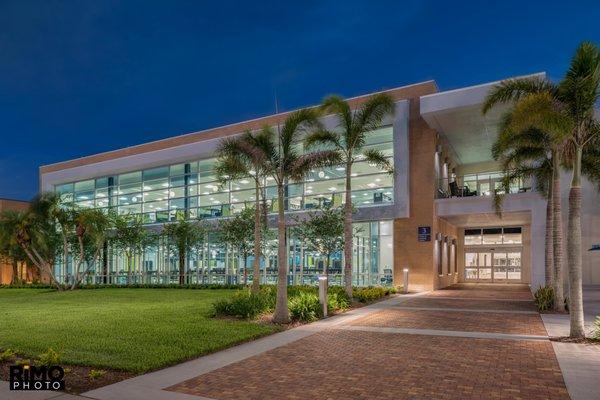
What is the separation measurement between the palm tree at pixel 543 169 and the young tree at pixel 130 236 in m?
24.6

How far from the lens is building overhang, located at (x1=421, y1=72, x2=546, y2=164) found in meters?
24.3

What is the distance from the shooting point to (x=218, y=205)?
116 ft

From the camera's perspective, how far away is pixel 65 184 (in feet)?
149

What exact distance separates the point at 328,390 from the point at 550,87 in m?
9.55

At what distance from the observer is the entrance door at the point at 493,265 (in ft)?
125

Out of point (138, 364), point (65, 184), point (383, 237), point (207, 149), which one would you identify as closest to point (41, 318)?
point (138, 364)

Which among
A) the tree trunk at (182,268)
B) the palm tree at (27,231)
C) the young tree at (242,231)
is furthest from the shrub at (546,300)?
the palm tree at (27,231)

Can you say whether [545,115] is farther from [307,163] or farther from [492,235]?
[492,235]

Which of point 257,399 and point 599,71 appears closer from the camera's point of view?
point 257,399

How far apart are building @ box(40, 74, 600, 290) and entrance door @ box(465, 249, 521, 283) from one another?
0.25ft

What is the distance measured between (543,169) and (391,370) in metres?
14.4

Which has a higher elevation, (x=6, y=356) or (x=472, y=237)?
(x=472, y=237)

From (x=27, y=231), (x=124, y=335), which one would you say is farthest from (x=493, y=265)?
(x=27, y=231)

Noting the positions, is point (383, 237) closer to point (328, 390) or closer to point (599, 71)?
point (599, 71)
